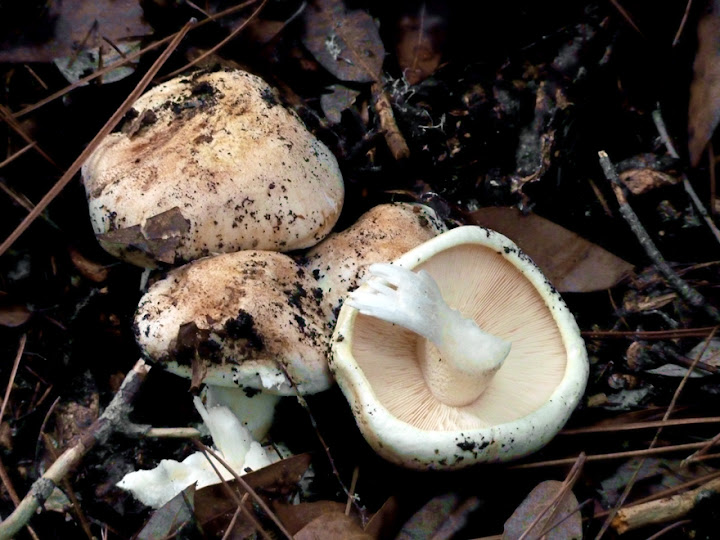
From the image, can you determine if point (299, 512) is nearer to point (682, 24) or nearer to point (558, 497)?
point (558, 497)

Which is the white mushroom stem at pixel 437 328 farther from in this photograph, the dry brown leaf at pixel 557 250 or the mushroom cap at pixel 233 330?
the dry brown leaf at pixel 557 250

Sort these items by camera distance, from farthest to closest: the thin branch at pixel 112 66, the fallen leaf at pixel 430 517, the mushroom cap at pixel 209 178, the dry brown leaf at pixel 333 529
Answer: the thin branch at pixel 112 66, the mushroom cap at pixel 209 178, the fallen leaf at pixel 430 517, the dry brown leaf at pixel 333 529

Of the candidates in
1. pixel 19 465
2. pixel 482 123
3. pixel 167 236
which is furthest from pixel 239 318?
pixel 482 123

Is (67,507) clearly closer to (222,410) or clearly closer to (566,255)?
(222,410)

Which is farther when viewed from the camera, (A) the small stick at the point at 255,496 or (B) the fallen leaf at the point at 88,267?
(B) the fallen leaf at the point at 88,267

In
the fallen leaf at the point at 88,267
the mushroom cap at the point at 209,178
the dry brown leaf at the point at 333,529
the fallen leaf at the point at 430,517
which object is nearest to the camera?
the dry brown leaf at the point at 333,529

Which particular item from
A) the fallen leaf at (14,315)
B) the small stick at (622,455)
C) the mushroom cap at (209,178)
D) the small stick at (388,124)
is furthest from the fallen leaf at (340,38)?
the small stick at (622,455)

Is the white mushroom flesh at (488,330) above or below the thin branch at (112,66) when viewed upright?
below
